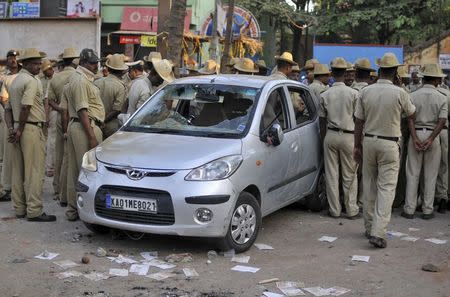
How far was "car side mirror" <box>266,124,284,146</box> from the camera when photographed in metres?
6.68

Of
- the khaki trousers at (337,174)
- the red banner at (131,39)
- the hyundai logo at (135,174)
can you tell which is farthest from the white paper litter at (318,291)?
the red banner at (131,39)

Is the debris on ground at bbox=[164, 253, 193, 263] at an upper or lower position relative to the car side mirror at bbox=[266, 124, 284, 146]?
lower

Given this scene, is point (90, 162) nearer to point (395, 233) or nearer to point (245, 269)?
point (245, 269)

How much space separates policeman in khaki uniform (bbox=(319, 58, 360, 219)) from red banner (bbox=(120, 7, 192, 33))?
14.9m

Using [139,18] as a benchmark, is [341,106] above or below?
below

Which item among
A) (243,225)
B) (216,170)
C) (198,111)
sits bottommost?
(243,225)

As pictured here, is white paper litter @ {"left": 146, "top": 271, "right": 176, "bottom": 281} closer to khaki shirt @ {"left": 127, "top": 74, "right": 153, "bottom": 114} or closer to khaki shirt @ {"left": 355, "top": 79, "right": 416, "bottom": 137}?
khaki shirt @ {"left": 355, "top": 79, "right": 416, "bottom": 137}

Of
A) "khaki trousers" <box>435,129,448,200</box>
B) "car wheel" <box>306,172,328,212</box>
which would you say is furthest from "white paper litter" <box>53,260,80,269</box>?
"khaki trousers" <box>435,129,448,200</box>

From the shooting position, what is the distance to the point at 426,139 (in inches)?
315

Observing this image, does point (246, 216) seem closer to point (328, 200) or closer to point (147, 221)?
point (147, 221)

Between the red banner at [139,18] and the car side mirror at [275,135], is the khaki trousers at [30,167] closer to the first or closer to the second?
the car side mirror at [275,135]

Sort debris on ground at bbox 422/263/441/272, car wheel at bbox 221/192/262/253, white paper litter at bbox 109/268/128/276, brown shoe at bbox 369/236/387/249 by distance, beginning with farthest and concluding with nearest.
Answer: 1. brown shoe at bbox 369/236/387/249
2. car wheel at bbox 221/192/262/253
3. debris on ground at bbox 422/263/441/272
4. white paper litter at bbox 109/268/128/276

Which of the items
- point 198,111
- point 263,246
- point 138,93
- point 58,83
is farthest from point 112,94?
point 263,246

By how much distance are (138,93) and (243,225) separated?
2803 mm
